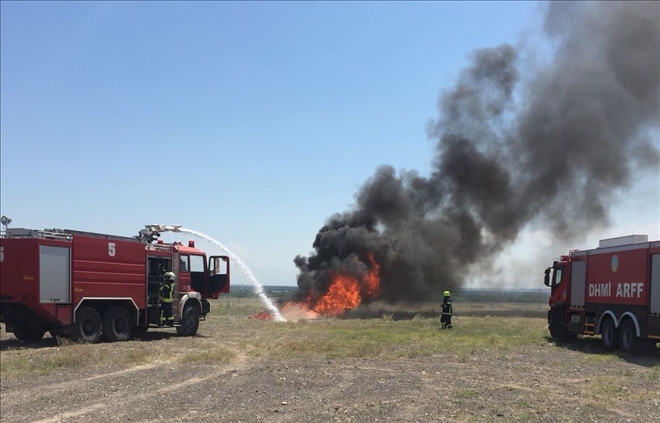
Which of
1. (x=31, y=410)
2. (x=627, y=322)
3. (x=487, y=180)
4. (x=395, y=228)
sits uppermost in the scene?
(x=487, y=180)

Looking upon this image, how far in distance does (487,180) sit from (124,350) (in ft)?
105

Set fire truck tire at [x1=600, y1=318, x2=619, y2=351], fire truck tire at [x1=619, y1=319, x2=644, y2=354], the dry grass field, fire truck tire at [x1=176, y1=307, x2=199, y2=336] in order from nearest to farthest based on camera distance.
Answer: the dry grass field
fire truck tire at [x1=619, y1=319, x2=644, y2=354]
fire truck tire at [x1=600, y1=318, x2=619, y2=351]
fire truck tire at [x1=176, y1=307, x2=199, y2=336]

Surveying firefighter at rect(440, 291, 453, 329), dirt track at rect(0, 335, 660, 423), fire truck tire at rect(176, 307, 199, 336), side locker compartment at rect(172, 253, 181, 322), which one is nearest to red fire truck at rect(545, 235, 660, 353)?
dirt track at rect(0, 335, 660, 423)

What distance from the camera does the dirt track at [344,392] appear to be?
32.2 ft

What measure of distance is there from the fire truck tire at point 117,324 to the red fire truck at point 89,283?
0.10ft

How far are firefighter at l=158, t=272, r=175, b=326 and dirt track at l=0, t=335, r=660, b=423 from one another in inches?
289

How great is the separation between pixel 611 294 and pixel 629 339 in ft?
5.39

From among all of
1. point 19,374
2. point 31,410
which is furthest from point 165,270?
point 31,410

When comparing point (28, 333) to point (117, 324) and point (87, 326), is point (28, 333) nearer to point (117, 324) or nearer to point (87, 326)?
point (87, 326)

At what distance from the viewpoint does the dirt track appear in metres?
9.80

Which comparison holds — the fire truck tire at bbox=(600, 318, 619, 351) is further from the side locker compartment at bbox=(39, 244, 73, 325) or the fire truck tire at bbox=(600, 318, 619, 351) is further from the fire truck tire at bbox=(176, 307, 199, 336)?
the side locker compartment at bbox=(39, 244, 73, 325)

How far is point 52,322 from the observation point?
763 inches

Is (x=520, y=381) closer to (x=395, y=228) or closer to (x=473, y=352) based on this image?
(x=473, y=352)

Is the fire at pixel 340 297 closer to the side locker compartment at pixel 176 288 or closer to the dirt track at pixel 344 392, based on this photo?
the side locker compartment at pixel 176 288
